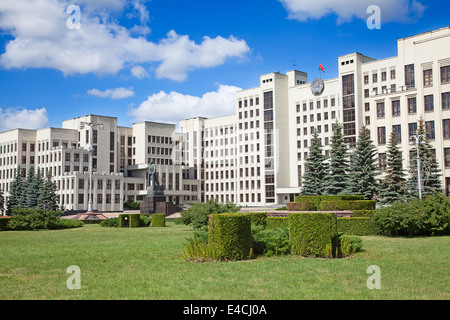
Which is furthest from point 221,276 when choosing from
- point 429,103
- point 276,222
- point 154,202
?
point 429,103

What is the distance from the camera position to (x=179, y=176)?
9344 cm

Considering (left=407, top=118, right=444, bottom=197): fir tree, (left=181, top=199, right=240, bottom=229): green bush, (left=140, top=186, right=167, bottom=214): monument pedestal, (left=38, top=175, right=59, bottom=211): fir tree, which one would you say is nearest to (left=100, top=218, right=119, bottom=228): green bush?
(left=181, top=199, right=240, bottom=229): green bush

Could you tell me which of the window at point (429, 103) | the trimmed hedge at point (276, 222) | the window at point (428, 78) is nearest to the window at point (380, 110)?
the window at point (429, 103)

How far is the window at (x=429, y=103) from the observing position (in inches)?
2087

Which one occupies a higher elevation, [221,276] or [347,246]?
[347,246]

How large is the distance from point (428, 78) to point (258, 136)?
37332 millimetres

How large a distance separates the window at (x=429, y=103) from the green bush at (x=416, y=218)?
3559 cm

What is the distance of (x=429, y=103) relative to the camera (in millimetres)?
53188

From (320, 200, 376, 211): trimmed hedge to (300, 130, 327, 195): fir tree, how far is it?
20.1 m

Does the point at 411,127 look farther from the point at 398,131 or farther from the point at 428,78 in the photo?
the point at 428,78

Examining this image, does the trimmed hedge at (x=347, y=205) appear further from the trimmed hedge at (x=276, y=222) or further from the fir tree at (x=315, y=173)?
the fir tree at (x=315, y=173)

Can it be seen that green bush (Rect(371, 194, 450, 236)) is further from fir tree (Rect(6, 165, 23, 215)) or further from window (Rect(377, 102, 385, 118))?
fir tree (Rect(6, 165, 23, 215))

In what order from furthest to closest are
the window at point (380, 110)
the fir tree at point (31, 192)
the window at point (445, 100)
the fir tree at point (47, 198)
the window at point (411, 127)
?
the fir tree at point (31, 192) → the fir tree at point (47, 198) → the window at point (380, 110) → the window at point (411, 127) → the window at point (445, 100)

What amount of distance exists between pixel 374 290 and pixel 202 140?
90.9 m
